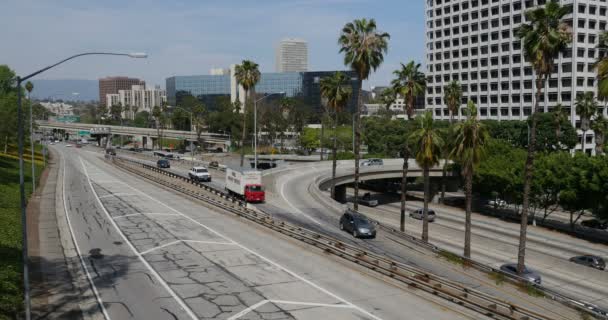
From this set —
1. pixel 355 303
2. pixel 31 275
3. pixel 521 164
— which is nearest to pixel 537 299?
pixel 355 303

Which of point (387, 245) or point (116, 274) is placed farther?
point (387, 245)

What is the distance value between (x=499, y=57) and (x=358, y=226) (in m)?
113

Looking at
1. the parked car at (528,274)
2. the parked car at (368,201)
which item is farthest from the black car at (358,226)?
the parked car at (368,201)

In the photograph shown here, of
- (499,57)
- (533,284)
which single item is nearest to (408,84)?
(533,284)

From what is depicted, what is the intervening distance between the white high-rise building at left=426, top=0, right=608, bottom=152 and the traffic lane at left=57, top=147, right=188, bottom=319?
97.7 metres

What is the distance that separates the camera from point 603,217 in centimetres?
5703

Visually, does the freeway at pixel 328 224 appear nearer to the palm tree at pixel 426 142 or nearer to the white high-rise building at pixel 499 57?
the palm tree at pixel 426 142

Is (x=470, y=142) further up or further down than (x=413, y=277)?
further up

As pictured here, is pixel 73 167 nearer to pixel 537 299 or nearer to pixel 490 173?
pixel 490 173

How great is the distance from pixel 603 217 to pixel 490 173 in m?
17.7

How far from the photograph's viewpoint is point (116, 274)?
27.6m

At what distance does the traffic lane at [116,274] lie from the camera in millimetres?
22141

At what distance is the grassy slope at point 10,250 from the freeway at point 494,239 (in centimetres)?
2402

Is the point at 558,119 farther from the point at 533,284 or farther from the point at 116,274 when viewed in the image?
the point at 116,274
